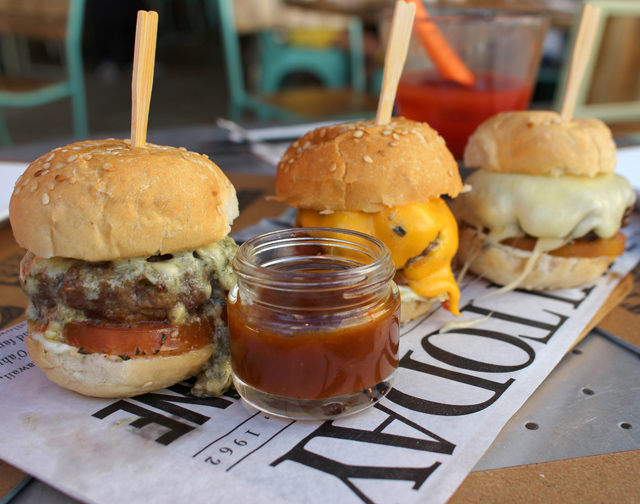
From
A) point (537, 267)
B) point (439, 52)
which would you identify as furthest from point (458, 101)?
point (537, 267)

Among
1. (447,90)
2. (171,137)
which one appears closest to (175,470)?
(447,90)

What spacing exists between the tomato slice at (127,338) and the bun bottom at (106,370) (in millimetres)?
17

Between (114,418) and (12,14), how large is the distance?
610 centimetres

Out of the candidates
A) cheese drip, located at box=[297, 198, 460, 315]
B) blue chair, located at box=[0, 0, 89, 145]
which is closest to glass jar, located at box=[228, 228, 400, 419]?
cheese drip, located at box=[297, 198, 460, 315]

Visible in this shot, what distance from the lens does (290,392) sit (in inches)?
55.4

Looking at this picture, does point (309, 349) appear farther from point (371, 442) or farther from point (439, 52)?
point (439, 52)

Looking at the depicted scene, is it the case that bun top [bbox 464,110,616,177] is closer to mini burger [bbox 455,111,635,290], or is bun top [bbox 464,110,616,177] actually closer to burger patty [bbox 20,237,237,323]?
mini burger [bbox 455,111,635,290]

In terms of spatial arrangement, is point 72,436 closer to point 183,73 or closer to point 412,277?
point 412,277

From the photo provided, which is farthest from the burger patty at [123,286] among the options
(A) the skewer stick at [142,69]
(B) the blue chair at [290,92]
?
(B) the blue chair at [290,92]

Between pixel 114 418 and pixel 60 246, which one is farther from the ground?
pixel 60 246

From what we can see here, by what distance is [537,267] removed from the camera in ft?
7.18

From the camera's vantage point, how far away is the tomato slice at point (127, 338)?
1.47 metres

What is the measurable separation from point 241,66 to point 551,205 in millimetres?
6528

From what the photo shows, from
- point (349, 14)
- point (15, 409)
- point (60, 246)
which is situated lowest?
point (15, 409)
